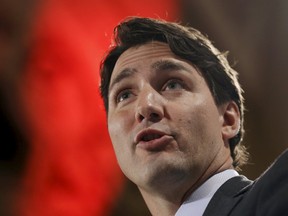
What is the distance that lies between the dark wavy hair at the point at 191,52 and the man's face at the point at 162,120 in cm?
4

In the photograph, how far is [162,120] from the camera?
144 centimetres

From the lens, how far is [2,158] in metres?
2.74

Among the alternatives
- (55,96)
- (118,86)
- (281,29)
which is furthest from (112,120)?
(281,29)

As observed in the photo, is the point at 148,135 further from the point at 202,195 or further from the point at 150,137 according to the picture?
the point at 202,195

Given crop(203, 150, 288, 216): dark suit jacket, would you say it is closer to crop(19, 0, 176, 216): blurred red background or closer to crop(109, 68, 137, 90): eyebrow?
crop(109, 68, 137, 90): eyebrow

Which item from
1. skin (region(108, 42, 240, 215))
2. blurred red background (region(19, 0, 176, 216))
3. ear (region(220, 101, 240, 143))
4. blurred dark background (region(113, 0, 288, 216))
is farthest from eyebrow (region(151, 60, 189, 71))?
blurred dark background (region(113, 0, 288, 216))

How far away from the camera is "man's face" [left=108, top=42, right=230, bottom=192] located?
1.42 m

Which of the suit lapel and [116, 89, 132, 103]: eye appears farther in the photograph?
[116, 89, 132, 103]: eye

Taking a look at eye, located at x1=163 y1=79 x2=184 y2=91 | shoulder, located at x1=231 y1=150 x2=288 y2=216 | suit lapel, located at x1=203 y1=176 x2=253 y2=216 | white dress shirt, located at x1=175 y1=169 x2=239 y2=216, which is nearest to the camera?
shoulder, located at x1=231 y1=150 x2=288 y2=216

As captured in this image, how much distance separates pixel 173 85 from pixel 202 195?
1.22 feet

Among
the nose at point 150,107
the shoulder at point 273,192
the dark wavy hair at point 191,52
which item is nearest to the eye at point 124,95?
the nose at point 150,107

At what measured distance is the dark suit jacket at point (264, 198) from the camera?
1.02m

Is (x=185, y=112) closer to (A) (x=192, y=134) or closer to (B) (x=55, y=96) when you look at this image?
(A) (x=192, y=134)

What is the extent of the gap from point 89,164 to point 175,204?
1416mm
